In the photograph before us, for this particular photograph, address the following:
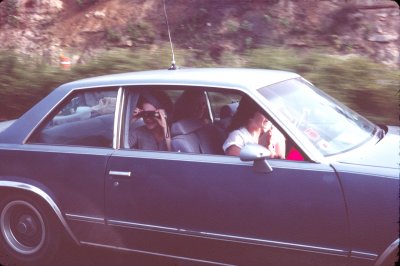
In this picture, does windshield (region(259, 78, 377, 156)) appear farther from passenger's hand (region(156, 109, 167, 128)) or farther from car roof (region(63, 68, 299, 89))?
passenger's hand (region(156, 109, 167, 128))

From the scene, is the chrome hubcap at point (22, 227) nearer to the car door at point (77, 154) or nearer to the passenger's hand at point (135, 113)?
the car door at point (77, 154)

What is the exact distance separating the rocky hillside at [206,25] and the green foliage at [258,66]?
3.20 meters

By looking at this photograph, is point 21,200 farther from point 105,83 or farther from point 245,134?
point 245,134

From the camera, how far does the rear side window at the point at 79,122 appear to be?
4.21 metres

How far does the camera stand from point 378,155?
3.54 metres

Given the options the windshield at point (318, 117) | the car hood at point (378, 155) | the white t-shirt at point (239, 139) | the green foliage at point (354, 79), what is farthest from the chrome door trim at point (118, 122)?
the green foliage at point (354, 79)

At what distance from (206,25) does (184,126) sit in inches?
543

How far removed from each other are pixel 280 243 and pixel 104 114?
5.65ft

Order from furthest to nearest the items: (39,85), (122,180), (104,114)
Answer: (39,85) < (104,114) < (122,180)

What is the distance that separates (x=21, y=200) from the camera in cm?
445

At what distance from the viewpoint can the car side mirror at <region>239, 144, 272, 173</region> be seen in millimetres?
3434

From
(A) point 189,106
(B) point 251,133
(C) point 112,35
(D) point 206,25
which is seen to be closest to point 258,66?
(A) point 189,106

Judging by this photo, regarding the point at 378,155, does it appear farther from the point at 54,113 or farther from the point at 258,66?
the point at 258,66

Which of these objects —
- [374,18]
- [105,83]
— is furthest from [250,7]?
[105,83]
